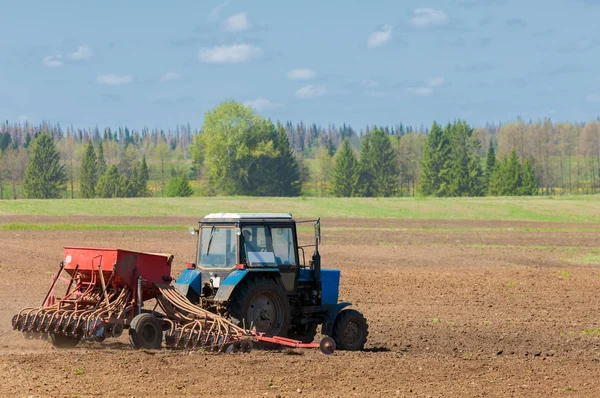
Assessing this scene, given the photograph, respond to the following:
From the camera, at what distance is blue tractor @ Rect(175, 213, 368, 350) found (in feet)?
49.1

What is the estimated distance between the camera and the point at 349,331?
1627 centimetres

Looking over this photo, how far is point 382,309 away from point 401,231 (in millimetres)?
28850

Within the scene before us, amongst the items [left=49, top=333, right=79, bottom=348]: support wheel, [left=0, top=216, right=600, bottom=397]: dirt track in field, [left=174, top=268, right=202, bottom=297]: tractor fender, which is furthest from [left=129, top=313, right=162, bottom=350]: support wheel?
[left=49, top=333, right=79, bottom=348]: support wheel

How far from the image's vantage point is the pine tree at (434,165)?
140750mm

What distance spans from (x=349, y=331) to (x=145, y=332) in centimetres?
372

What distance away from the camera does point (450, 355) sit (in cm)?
1634

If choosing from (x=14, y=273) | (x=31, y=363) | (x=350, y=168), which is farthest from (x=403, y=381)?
(x=350, y=168)

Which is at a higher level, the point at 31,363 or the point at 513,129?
the point at 513,129

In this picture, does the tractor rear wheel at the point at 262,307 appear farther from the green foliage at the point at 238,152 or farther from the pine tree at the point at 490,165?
the pine tree at the point at 490,165

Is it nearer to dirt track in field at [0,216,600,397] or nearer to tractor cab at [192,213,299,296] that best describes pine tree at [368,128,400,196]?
dirt track in field at [0,216,600,397]

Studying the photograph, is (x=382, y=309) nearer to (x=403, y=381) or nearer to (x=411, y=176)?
(x=403, y=381)

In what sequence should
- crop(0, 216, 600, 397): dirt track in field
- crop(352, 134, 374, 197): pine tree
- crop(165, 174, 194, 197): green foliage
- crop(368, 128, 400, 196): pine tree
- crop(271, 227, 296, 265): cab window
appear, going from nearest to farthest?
crop(0, 216, 600, 397): dirt track in field, crop(271, 227, 296, 265): cab window, crop(165, 174, 194, 197): green foliage, crop(352, 134, 374, 197): pine tree, crop(368, 128, 400, 196): pine tree

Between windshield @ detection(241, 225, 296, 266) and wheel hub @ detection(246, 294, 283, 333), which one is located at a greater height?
windshield @ detection(241, 225, 296, 266)

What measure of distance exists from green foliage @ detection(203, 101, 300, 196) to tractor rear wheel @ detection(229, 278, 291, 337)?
104250 mm
